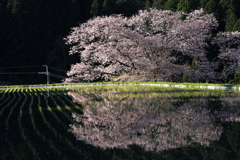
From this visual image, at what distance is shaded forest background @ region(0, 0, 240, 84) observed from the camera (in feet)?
167

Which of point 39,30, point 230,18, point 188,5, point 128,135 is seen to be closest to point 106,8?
point 39,30

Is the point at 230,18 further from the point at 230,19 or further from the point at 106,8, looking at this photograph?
the point at 106,8

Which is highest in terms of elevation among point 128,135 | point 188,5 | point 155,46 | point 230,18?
point 188,5

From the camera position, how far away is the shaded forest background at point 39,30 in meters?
50.9

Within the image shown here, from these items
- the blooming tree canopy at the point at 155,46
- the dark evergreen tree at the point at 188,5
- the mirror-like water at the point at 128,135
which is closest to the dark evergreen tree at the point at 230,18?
the dark evergreen tree at the point at 188,5

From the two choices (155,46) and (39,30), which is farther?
(39,30)

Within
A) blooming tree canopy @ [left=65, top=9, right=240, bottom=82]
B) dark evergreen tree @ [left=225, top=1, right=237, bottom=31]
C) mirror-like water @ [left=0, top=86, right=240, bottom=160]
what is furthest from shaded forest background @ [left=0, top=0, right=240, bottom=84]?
mirror-like water @ [left=0, top=86, right=240, bottom=160]

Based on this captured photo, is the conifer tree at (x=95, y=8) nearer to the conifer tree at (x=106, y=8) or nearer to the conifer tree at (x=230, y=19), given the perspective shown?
the conifer tree at (x=106, y=8)

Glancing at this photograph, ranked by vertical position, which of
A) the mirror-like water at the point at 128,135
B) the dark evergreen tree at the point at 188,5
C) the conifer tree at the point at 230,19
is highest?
the dark evergreen tree at the point at 188,5

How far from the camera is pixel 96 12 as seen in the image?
2181 inches

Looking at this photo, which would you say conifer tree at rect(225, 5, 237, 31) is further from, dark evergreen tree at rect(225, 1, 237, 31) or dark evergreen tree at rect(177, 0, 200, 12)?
dark evergreen tree at rect(177, 0, 200, 12)

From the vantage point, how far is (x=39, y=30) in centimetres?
5269

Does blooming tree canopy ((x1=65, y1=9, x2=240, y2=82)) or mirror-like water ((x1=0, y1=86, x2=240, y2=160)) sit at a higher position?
blooming tree canopy ((x1=65, y1=9, x2=240, y2=82))

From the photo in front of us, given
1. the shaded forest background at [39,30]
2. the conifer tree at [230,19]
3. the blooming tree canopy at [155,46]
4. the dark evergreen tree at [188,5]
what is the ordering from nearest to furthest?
1. the blooming tree canopy at [155,46]
2. the conifer tree at [230,19]
3. the dark evergreen tree at [188,5]
4. the shaded forest background at [39,30]
